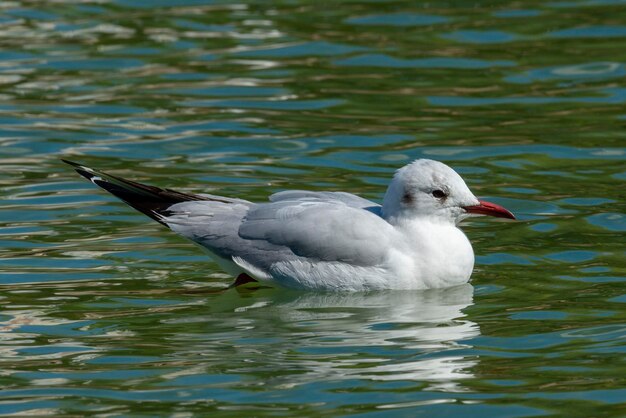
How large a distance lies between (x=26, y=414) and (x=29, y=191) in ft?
16.6

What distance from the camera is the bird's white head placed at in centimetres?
Answer: 955

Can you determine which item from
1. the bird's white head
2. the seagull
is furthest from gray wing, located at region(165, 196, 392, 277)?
the bird's white head

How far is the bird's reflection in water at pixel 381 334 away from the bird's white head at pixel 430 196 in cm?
50

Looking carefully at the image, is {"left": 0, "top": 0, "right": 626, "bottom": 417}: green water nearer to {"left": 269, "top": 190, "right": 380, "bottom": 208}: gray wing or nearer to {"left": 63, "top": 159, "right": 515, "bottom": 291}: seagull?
{"left": 63, "top": 159, "right": 515, "bottom": 291}: seagull

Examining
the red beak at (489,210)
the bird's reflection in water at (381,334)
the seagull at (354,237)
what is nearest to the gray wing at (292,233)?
the seagull at (354,237)

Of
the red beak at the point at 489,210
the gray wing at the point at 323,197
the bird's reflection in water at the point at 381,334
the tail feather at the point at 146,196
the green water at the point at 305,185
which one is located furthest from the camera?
the tail feather at the point at 146,196

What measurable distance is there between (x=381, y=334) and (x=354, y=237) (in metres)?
0.95

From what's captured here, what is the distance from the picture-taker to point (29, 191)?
12141 millimetres

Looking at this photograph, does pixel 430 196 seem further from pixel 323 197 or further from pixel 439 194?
pixel 323 197

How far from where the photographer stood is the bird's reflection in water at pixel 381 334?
25.7 ft

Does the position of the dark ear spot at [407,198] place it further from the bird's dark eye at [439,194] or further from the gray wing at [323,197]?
the gray wing at [323,197]

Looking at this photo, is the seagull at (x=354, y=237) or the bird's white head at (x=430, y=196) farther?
the bird's white head at (x=430, y=196)

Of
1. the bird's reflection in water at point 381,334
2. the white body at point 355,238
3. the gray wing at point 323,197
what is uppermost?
the gray wing at point 323,197

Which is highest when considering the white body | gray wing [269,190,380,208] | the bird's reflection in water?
gray wing [269,190,380,208]
